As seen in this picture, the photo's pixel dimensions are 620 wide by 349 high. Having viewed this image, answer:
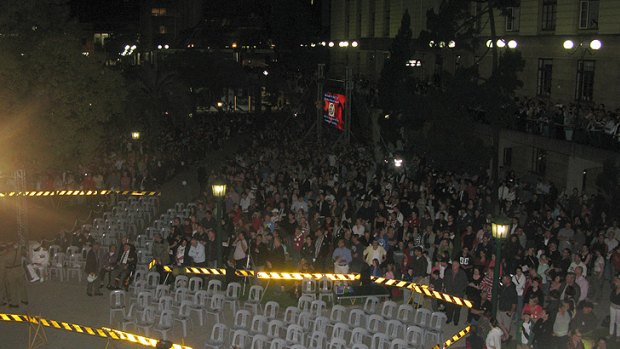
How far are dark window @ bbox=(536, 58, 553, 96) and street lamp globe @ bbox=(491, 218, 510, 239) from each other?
1943 cm

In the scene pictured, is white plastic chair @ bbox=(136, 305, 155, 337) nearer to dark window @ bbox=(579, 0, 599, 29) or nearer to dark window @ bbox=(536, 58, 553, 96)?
dark window @ bbox=(579, 0, 599, 29)

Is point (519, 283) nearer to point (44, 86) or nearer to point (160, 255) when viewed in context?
point (160, 255)

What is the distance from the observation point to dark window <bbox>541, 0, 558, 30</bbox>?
31.3 metres

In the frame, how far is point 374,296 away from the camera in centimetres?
1617

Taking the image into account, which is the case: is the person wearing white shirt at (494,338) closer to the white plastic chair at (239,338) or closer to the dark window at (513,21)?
the white plastic chair at (239,338)

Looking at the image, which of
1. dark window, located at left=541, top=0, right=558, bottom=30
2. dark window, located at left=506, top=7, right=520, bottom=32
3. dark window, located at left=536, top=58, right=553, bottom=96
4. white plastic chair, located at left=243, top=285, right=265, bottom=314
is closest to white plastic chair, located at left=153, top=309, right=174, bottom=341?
white plastic chair, located at left=243, top=285, right=265, bottom=314

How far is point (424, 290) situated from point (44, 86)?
1412 centimetres

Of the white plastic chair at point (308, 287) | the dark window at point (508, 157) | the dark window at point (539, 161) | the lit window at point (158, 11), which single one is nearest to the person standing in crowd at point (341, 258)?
the white plastic chair at point (308, 287)

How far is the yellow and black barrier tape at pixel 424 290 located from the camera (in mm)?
15656

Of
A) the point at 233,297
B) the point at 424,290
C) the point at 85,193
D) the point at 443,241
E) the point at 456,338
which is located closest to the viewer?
the point at 456,338

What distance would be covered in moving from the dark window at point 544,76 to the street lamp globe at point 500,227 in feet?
63.7

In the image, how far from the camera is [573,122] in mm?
25359

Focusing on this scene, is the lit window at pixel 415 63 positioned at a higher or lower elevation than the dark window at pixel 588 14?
lower

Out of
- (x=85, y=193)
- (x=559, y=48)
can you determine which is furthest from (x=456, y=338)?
(x=559, y=48)
